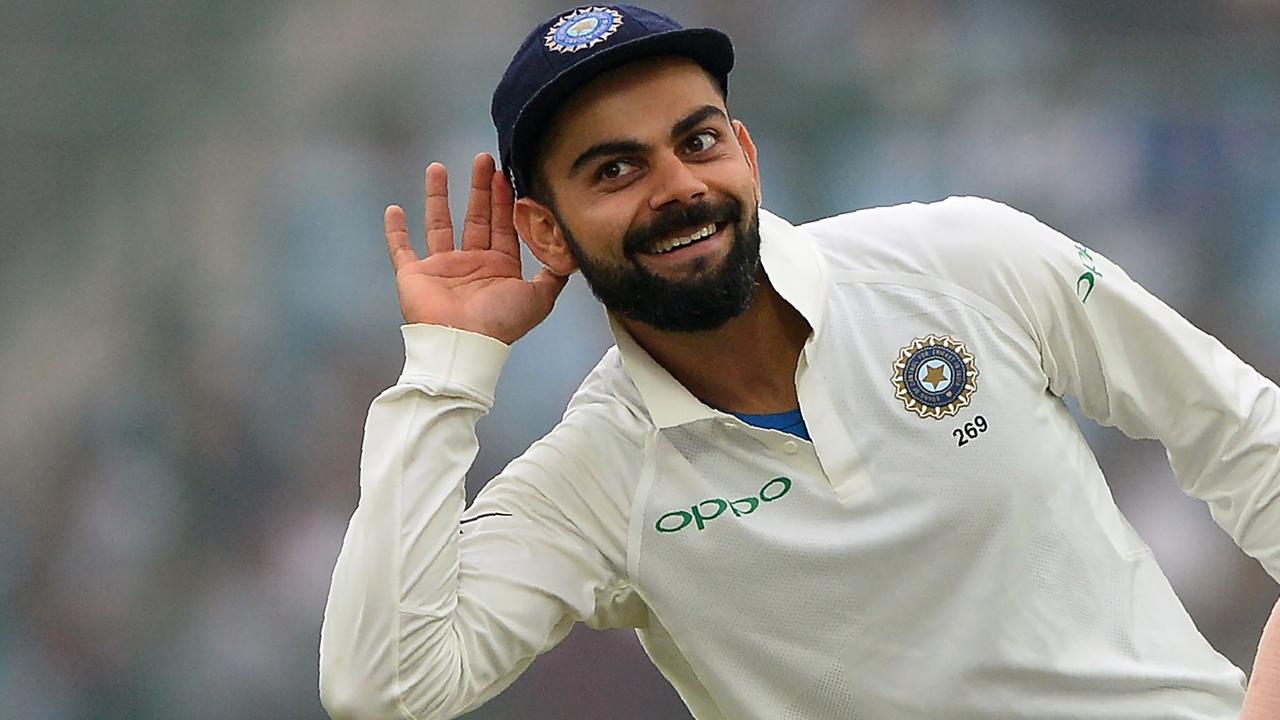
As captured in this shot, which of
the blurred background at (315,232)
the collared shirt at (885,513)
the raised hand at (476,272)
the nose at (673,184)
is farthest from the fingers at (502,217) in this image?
the blurred background at (315,232)

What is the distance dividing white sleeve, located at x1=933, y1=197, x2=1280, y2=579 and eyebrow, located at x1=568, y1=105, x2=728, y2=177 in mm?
277

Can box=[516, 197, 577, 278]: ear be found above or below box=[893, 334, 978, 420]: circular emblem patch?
above

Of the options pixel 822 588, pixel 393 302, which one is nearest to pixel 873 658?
pixel 822 588

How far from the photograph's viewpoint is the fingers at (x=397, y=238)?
171cm

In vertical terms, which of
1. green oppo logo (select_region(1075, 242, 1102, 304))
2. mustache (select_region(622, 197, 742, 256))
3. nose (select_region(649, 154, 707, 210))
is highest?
nose (select_region(649, 154, 707, 210))

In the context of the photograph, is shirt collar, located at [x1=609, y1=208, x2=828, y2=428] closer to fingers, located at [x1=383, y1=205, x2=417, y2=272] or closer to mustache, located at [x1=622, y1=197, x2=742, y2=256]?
mustache, located at [x1=622, y1=197, x2=742, y2=256]

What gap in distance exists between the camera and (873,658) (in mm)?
1531

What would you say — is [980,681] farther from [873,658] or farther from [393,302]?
[393,302]

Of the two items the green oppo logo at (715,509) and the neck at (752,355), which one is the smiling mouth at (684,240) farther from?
the green oppo logo at (715,509)

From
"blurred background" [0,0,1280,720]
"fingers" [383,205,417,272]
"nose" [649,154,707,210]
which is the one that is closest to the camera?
"nose" [649,154,707,210]

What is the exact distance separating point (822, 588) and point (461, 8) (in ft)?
5.25

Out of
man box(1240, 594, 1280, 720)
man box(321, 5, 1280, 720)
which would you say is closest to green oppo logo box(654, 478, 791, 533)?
man box(321, 5, 1280, 720)

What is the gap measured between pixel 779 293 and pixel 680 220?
0.42ft

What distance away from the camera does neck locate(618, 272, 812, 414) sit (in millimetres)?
1575
